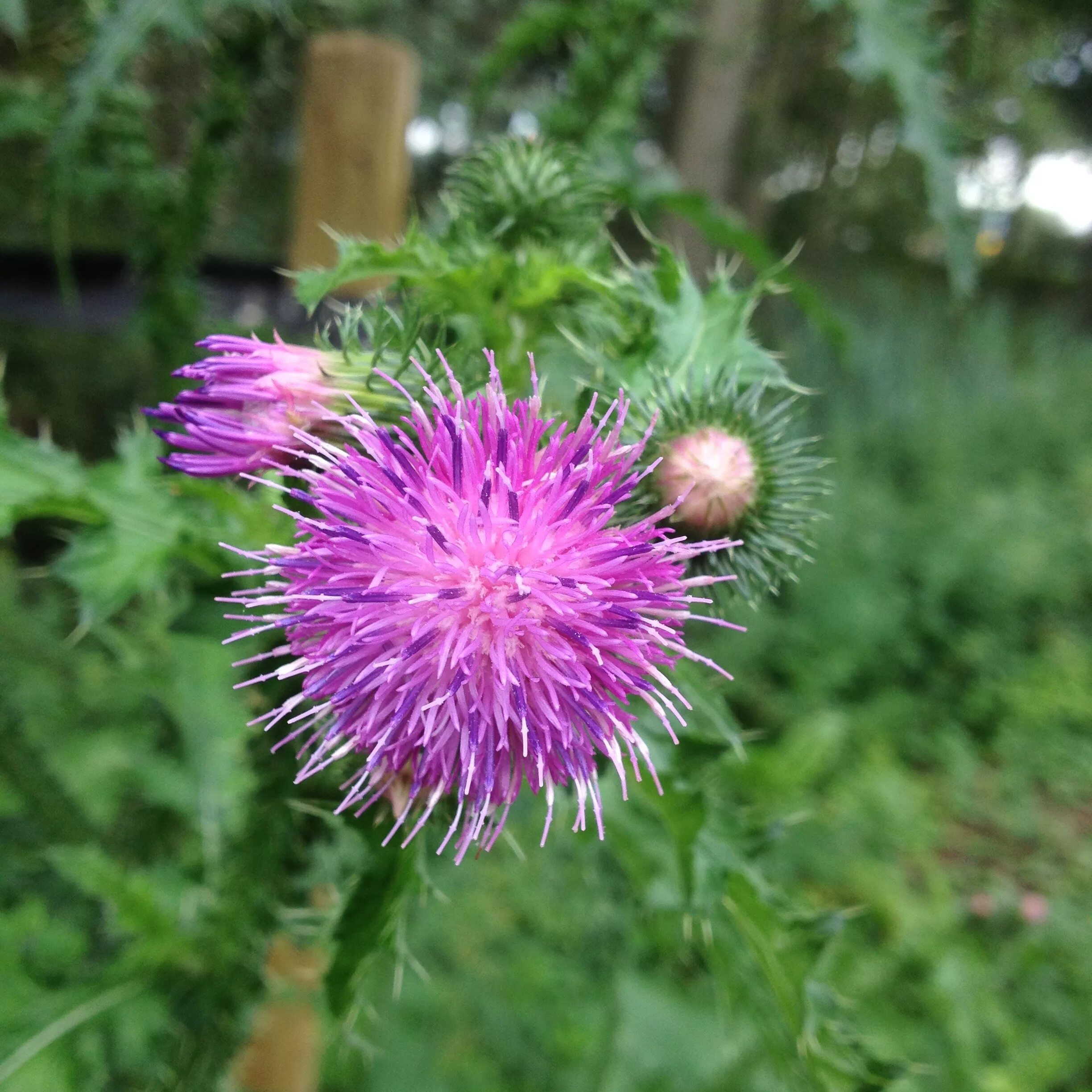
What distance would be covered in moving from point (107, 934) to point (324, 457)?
1.59 meters

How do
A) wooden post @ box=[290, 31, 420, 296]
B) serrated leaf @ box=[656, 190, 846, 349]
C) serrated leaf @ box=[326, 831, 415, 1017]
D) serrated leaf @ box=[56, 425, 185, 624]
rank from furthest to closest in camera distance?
wooden post @ box=[290, 31, 420, 296] < serrated leaf @ box=[656, 190, 846, 349] < serrated leaf @ box=[56, 425, 185, 624] < serrated leaf @ box=[326, 831, 415, 1017]

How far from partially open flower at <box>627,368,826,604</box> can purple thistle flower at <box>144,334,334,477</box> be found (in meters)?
0.56

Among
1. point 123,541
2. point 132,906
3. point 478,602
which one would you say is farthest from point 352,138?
point 132,906

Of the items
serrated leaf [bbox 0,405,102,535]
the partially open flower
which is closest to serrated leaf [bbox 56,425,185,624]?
serrated leaf [bbox 0,405,102,535]

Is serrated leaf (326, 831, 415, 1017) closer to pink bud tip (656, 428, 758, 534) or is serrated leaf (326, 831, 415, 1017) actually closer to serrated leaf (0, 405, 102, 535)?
pink bud tip (656, 428, 758, 534)

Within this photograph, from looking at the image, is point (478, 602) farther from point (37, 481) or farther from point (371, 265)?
point (37, 481)

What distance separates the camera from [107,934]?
7.30 ft

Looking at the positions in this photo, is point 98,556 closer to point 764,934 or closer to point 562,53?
point 764,934

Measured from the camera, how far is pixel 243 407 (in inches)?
55.7

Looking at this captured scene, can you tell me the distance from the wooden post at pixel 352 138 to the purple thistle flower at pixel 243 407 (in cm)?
144

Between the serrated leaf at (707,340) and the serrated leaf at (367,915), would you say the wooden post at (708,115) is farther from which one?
the serrated leaf at (367,915)

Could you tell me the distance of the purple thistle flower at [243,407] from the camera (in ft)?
4.49

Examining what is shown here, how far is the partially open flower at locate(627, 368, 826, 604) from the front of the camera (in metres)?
1.46

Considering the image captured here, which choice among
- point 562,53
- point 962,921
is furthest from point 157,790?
point 562,53
